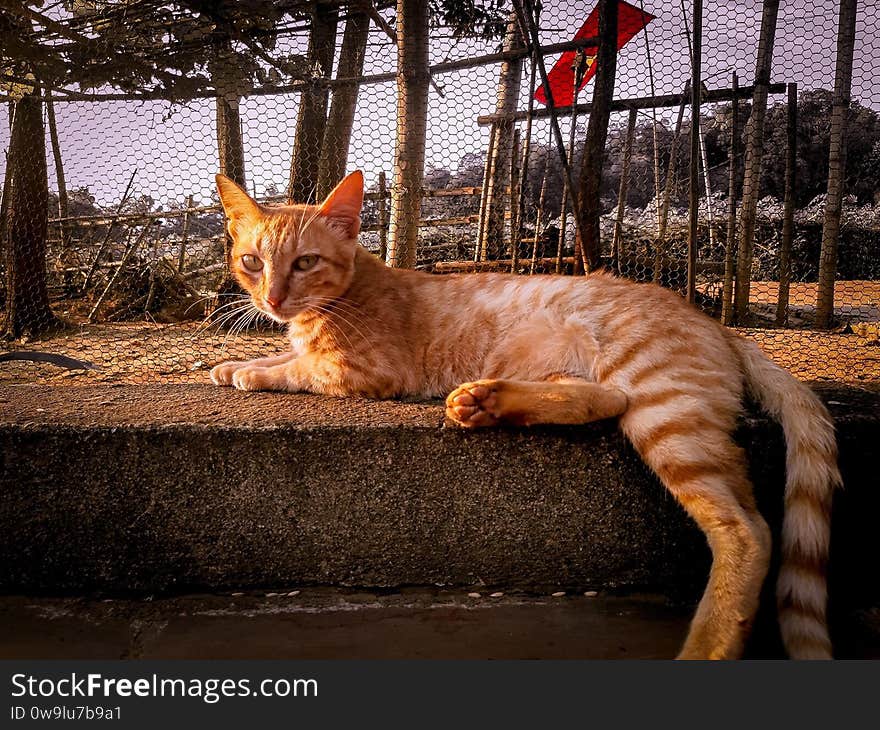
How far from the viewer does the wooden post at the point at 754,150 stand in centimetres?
294

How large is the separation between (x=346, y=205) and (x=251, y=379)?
73 cm

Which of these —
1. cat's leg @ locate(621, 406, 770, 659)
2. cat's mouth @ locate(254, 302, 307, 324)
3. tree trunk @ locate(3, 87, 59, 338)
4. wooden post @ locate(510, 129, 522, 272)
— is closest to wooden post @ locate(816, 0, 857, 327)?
wooden post @ locate(510, 129, 522, 272)

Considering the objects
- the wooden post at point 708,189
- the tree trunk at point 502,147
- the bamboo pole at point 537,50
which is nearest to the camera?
the bamboo pole at point 537,50

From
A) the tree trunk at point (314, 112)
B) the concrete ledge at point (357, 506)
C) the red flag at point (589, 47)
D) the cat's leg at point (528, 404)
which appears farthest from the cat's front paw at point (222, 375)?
the red flag at point (589, 47)

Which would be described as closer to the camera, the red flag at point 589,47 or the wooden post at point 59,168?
the red flag at point 589,47

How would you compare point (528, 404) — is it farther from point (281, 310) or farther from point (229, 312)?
point (229, 312)

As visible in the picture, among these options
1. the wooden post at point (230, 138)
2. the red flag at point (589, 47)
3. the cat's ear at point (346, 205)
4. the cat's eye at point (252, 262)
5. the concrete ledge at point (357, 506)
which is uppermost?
the red flag at point (589, 47)

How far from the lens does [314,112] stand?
345cm

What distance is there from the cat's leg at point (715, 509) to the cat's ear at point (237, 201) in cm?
147

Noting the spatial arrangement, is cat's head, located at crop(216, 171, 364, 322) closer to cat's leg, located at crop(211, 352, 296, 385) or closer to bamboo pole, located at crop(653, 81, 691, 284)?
cat's leg, located at crop(211, 352, 296, 385)

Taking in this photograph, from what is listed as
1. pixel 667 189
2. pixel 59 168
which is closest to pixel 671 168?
pixel 667 189

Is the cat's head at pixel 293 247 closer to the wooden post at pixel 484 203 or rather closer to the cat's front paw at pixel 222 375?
the cat's front paw at pixel 222 375

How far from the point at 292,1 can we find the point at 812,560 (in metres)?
3.64

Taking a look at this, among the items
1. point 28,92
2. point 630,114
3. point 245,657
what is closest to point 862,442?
point 245,657
